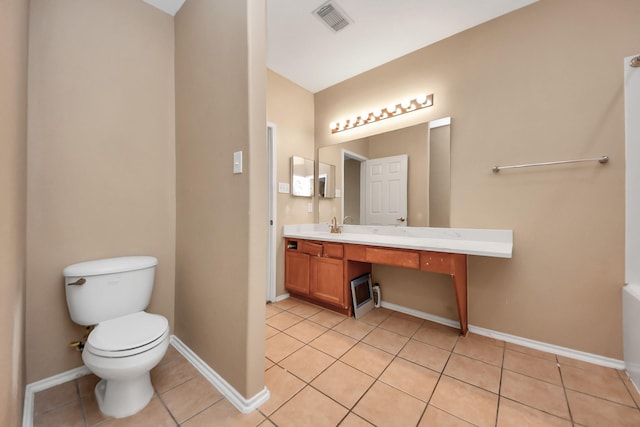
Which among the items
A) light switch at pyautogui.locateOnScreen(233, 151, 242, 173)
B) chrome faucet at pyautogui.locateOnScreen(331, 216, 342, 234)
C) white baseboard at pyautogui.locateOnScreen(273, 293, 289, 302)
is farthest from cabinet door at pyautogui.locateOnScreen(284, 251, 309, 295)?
light switch at pyautogui.locateOnScreen(233, 151, 242, 173)

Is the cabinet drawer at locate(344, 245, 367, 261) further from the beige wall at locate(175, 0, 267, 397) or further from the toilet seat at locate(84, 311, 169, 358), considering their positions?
the toilet seat at locate(84, 311, 169, 358)

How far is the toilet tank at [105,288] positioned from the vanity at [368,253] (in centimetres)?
145

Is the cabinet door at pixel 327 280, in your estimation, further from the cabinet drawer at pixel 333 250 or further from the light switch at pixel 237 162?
the light switch at pixel 237 162

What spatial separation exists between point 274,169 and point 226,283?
5.24ft

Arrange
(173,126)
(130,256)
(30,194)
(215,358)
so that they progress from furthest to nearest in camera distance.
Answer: (173,126)
(130,256)
(215,358)
(30,194)

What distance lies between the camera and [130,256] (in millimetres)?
1664

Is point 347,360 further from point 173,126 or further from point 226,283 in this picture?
point 173,126

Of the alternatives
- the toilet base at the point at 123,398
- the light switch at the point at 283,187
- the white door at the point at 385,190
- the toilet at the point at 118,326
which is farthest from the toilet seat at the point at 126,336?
the white door at the point at 385,190

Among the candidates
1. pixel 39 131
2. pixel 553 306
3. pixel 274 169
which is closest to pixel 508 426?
pixel 553 306

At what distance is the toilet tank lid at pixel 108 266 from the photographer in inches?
52.9

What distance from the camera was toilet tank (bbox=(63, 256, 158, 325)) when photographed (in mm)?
1347

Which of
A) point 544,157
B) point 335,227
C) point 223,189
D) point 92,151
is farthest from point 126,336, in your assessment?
point 544,157

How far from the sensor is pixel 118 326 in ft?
4.30

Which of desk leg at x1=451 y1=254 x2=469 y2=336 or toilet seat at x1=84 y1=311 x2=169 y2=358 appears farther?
desk leg at x1=451 y1=254 x2=469 y2=336
